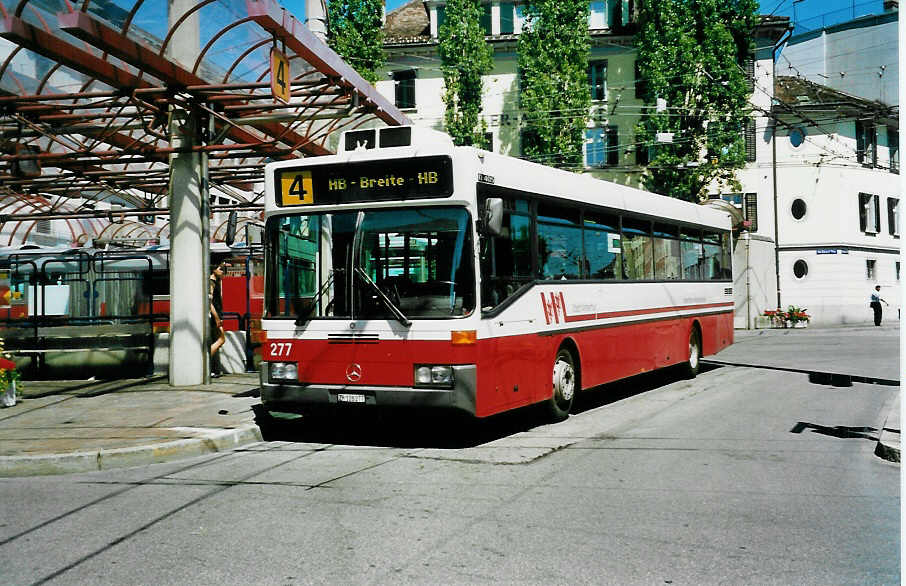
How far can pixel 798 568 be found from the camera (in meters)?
5.01

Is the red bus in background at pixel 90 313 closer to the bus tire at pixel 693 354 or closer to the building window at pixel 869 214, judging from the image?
the bus tire at pixel 693 354

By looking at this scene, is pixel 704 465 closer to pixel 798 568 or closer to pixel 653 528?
pixel 653 528

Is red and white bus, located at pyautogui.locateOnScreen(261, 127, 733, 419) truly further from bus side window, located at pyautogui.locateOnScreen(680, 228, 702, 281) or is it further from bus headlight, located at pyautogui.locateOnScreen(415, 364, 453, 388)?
bus side window, located at pyautogui.locateOnScreen(680, 228, 702, 281)

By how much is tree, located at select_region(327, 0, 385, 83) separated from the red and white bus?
113 feet

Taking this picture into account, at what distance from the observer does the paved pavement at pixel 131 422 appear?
336 inches

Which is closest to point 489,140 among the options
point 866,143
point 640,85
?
point 640,85

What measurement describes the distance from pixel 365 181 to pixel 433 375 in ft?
7.29

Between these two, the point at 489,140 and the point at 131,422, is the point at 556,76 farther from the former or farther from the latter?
the point at 131,422

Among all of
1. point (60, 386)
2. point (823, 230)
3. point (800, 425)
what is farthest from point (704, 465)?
point (823, 230)

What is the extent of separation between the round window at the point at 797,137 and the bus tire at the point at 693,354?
32.3 meters

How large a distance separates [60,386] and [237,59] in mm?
6170

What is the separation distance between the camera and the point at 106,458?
8.51 meters

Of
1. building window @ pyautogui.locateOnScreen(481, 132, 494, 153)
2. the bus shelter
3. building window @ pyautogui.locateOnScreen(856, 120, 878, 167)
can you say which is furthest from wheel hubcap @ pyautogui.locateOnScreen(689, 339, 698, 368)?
building window @ pyautogui.locateOnScreen(856, 120, 878, 167)

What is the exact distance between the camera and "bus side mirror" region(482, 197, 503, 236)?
920 centimetres
